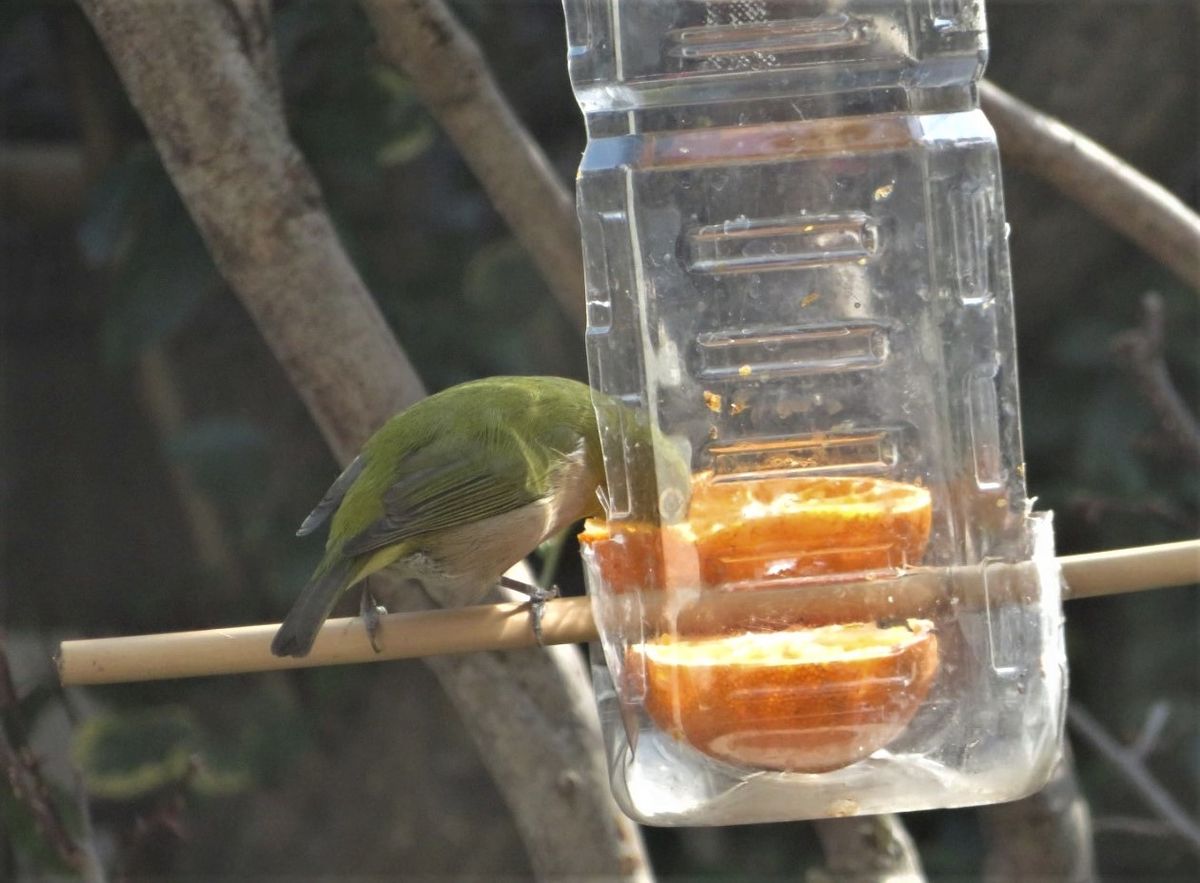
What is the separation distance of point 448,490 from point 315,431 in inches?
66.8

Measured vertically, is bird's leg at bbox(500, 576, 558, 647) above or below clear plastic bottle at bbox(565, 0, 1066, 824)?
below

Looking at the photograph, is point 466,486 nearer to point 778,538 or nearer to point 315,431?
point 778,538

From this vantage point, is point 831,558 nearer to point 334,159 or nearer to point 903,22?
point 903,22

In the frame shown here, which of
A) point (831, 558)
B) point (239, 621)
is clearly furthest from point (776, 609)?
point (239, 621)

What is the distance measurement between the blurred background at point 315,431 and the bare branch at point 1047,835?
3.01 ft

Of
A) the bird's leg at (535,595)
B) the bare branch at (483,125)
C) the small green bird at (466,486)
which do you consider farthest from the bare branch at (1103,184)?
the bird's leg at (535,595)

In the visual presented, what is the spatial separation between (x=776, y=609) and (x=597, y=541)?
11.9 inches

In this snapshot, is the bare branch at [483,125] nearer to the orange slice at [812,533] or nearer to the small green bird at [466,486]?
the small green bird at [466,486]

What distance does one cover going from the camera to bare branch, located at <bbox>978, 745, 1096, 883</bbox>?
9.91ft

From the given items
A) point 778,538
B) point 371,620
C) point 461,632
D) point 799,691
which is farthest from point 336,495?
point 799,691

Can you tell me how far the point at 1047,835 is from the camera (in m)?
3.05

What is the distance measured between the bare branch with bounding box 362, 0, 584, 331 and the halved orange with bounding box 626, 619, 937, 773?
125 cm

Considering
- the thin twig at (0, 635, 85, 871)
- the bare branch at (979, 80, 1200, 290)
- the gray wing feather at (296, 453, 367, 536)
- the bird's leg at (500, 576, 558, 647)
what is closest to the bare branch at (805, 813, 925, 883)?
the bird's leg at (500, 576, 558, 647)

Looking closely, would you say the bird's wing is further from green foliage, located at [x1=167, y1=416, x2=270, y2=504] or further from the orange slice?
green foliage, located at [x1=167, y1=416, x2=270, y2=504]
